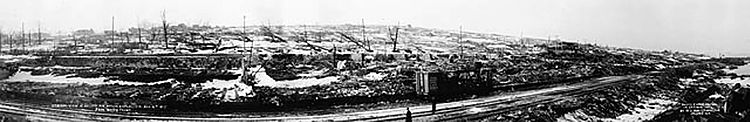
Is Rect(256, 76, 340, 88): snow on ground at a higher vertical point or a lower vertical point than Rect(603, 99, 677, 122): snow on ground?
higher

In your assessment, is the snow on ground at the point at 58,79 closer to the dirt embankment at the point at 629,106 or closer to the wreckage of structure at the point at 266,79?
the wreckage of structure at the point at 266,79

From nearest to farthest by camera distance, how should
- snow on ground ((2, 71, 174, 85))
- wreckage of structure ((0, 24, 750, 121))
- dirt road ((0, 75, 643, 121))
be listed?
dirt road ((0, 75, 643, 121))
wreckage of structure ((0, 24, 750, 121))
snow on ground ((2, 71, 174, 85))

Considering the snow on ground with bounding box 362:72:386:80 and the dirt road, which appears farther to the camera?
the snow on ground with bounding box 362:72:386:80

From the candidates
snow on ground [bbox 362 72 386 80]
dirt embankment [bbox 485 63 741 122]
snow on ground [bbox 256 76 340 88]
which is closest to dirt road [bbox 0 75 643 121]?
dirt embankment [bbox 485 63 741 122]

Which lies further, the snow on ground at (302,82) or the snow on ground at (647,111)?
the snow on ground at (302,82)

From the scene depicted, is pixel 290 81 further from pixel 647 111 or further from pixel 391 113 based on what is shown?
pixel 647 111

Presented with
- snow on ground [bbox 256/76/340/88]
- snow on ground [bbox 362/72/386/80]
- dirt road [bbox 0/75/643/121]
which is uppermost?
snow on ground [bbox 362/72/386/80]

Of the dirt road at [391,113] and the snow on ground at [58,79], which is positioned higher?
the snow on ground at [58,79]

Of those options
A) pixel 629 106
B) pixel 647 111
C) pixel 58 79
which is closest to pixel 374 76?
pixel 629 106

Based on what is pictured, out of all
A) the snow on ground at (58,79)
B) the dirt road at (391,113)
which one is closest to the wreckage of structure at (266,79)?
the snow on ground at (58,79)

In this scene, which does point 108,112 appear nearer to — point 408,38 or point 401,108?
point 401,108

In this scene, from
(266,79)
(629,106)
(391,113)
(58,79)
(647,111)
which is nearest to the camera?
(391,113)

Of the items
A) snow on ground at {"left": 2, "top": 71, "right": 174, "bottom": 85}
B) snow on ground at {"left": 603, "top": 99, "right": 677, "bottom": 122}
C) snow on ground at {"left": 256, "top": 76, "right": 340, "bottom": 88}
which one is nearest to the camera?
snow on ground at {"left": 603, "top": 99, "right": 677, "bottom": 122}

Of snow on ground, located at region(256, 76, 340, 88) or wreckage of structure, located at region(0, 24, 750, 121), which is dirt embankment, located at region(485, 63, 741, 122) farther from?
snow on ground, located at region(256, 76, 340, 88)
